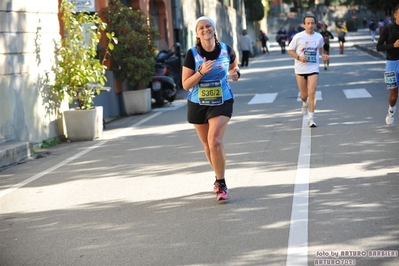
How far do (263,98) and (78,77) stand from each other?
7.15 m

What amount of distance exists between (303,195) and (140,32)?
12.4 m

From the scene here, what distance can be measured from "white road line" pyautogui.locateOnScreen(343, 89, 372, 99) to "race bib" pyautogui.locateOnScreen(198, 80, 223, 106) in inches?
451

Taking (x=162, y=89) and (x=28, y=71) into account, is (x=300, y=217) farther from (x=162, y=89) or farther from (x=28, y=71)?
(x=162, y=89)

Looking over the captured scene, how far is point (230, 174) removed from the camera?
33.2 feet

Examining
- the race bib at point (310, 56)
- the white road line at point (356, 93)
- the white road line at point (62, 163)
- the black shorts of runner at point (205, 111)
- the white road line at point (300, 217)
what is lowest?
the white road line at point (356, 93)

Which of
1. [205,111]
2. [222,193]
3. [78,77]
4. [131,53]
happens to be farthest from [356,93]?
[222,193]

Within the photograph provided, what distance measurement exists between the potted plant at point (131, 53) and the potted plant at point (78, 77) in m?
3.98

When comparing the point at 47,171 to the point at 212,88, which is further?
the point at 47,171

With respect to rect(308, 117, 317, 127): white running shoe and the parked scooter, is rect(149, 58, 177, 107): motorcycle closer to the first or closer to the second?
the parked scooter

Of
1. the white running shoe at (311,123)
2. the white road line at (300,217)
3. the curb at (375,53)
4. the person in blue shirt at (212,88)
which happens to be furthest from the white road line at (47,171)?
the curb at (375,53)

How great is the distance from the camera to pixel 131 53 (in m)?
19.8

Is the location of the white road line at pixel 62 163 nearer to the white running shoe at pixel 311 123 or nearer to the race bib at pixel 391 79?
the white running shoe at pixel 311 123

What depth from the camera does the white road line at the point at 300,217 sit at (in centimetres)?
616

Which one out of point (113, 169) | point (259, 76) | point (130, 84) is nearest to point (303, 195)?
point (113, 169)
